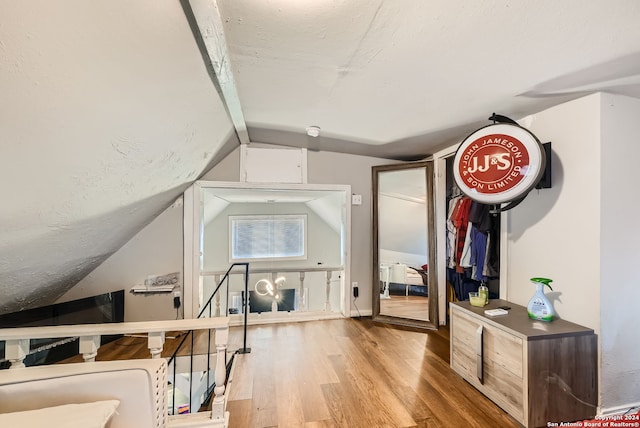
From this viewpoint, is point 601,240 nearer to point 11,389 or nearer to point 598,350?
point 598,350

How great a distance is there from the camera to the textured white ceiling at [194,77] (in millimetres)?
811

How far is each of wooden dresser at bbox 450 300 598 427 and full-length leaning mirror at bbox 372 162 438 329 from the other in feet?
4.47

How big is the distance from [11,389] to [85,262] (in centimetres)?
153

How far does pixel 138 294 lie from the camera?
2.91 meters

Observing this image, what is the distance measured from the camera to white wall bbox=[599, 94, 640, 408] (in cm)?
167

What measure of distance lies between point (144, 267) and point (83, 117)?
242 cm

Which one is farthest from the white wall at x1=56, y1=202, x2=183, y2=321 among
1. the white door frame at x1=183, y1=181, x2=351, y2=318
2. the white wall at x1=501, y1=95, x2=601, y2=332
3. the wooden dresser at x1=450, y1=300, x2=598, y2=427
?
the white wall at x1=501, y1=95, x2=601, y2=332

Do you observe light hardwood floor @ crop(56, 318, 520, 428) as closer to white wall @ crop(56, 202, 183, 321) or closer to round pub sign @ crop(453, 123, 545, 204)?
white wall @ crop(56, 202, 183, 321)

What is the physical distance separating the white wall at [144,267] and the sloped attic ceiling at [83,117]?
2.81 ft

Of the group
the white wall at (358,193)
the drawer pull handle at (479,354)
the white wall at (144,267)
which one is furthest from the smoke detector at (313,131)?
the drawer pull handle at (479,354)

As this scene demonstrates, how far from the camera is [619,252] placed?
5.56 ft

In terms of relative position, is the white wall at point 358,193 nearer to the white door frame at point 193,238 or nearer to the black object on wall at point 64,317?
the white door frame at point 193,238

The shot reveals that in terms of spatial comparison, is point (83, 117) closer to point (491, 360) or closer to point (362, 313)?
point (491, 360)

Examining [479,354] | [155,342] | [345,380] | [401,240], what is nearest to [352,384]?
[345,380]
